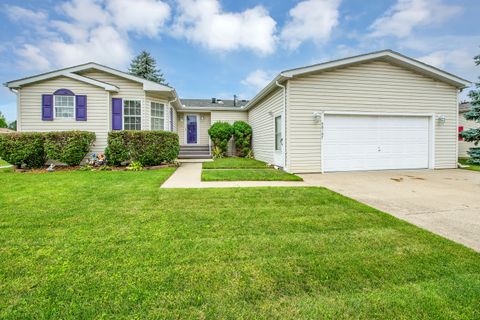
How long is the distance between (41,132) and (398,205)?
1171 cm

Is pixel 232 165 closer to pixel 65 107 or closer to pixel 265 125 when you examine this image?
pixel 265 125

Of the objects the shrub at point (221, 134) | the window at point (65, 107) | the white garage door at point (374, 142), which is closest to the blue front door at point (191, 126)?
the shrub at point (221, 134)

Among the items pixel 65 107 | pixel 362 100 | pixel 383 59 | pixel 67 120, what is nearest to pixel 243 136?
pixel 362 100

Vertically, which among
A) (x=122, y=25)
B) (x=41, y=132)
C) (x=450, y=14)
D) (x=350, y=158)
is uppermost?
(x=122, y=25)

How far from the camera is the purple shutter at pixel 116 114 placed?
10.6 metres

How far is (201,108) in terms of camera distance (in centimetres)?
1560

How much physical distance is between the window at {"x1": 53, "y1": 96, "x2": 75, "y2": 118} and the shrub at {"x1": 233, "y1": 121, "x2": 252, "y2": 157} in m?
7.91

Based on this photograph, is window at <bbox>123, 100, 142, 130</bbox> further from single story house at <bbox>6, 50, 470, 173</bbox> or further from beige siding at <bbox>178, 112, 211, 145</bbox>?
beige siding at <bbox>178, 112, 211, 145</bbox>

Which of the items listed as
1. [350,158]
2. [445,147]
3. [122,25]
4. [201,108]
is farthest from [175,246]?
[122,25]

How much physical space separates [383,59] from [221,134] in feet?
28.0

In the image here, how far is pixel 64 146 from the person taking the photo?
9.19 meters

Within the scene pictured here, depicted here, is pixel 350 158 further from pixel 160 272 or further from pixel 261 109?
pixel 160 272

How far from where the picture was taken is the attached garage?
8.64 meters

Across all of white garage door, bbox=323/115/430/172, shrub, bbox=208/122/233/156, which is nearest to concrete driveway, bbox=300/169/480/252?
→ white garage door, bbox=323/115/430/172
